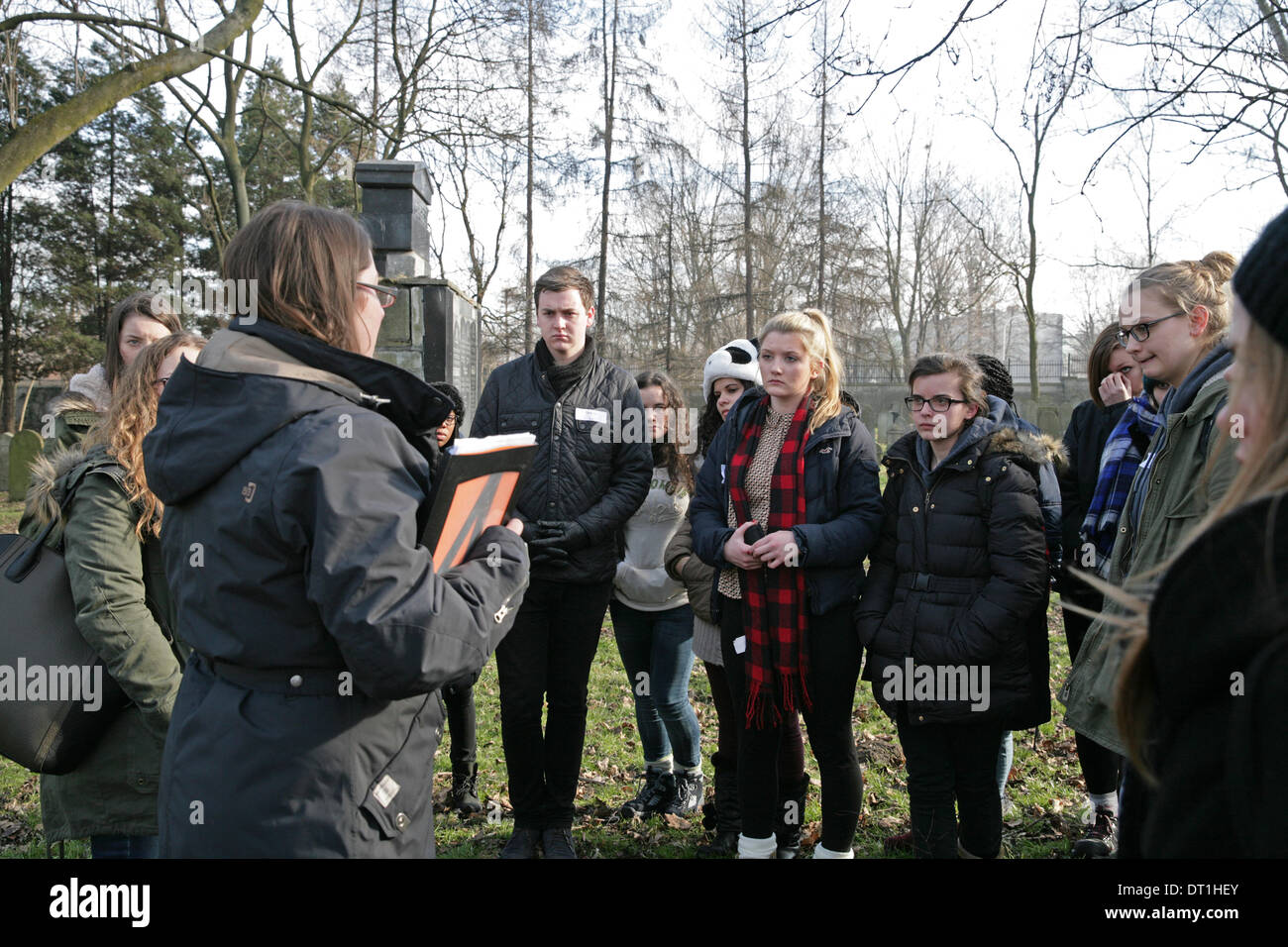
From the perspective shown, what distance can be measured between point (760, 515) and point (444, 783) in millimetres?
2450

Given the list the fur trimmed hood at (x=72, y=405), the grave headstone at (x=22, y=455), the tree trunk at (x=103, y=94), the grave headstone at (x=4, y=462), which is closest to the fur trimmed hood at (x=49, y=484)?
the fur trimmed hood at (x=72, y=405)

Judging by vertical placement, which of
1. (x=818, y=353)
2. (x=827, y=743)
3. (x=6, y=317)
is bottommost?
(x=827, y=743)

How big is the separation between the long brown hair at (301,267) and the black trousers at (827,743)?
223 cm

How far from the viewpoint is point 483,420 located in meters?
4.08

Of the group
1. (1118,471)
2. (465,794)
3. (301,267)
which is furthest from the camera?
(465,794)

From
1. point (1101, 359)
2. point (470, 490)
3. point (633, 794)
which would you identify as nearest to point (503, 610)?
point (470, 490)

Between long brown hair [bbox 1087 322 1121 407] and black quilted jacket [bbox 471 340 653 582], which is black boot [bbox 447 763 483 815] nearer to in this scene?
black quilted jacket [bbox 471 340 653 582]

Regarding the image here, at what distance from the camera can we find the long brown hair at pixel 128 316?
3.17m

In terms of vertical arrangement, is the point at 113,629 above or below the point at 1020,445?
below

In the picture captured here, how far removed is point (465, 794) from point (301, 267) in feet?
10.8

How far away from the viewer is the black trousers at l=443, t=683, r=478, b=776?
4.45 meters

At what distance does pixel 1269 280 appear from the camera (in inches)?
39.1

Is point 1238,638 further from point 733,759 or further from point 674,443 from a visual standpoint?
point 674,443
